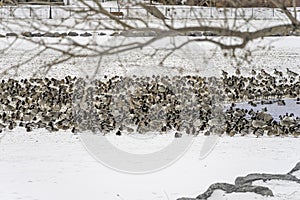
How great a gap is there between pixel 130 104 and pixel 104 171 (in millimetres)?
3402

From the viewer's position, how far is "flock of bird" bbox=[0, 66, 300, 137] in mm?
9008

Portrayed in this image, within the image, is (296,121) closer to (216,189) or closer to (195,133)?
(195,133)

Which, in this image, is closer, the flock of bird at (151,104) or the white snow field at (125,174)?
the white snow field at (125,174)

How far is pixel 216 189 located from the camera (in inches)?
242

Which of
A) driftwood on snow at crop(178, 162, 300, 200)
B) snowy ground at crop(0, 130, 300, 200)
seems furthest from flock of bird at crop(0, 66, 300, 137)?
driftwood on snow at crop(178, 162, 300, 200)

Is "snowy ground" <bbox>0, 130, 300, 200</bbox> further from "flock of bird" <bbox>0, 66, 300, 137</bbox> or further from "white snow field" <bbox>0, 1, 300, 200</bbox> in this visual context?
"flock of bird" <bbox>0, 66, 300, 137</bbox>

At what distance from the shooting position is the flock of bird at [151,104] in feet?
29.6

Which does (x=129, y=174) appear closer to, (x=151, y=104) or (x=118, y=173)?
(x=118, y=173)

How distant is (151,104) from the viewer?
1041cm

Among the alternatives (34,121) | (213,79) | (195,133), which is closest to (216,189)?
(195,133)

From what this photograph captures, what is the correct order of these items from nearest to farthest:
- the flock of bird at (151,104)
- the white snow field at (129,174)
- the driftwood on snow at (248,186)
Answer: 1. the driftwood on snow at (248,186)
2. the white snow field at (129,174)
3. the flock of bird at (151,104)

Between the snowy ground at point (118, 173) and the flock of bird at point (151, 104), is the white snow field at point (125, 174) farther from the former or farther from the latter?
the flock of bird at point (151, 104)

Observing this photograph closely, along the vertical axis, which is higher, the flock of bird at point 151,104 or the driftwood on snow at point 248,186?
the driftwood on snow at point 248,186

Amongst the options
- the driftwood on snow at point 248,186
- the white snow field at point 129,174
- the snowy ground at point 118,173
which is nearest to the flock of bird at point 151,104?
the white snow field at point 129,174
